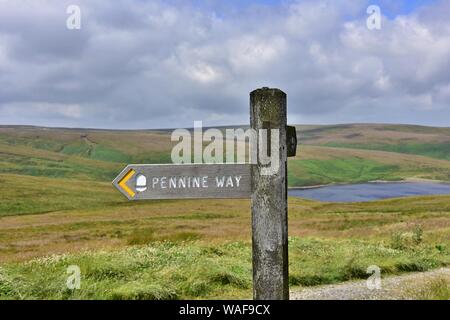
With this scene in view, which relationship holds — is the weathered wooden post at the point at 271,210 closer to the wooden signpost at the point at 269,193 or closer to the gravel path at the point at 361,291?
the wooden signpost at the point at 269,193

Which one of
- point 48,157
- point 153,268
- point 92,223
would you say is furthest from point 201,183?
point 48,157

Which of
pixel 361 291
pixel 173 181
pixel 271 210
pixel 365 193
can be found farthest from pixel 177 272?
pixel 365 193

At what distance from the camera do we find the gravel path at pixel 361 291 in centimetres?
984

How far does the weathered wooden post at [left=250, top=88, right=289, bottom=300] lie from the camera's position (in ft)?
18.5

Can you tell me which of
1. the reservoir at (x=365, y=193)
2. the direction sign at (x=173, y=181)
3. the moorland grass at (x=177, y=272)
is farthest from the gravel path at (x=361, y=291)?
the reservoir at (x=365, y=193)

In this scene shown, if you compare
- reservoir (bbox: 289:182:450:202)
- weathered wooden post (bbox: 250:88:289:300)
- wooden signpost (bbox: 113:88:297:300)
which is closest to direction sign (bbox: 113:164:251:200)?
wooden signpost (bbox: 113:88:297:300)

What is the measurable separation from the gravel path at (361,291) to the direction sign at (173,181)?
485 cm

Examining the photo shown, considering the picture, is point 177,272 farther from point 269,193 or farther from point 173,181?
point 269,193

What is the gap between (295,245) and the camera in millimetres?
16984

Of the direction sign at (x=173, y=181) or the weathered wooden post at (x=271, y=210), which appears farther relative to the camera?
the direction sign at (x=173, y=181)

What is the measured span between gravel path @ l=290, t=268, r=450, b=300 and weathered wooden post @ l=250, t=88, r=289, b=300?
14.9ft

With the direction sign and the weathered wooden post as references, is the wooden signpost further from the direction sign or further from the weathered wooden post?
the direction sign

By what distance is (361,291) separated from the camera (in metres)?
10.4
